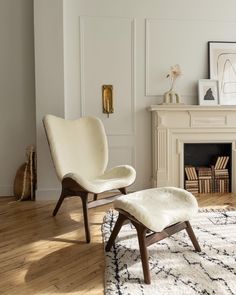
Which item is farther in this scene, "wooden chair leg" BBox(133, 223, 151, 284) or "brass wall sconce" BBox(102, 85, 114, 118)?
"brass wall sconce" BBox(102, 85, 114, 118)

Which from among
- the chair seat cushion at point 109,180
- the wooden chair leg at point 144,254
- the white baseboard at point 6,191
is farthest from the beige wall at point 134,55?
the wooden chair leg at point 144,254

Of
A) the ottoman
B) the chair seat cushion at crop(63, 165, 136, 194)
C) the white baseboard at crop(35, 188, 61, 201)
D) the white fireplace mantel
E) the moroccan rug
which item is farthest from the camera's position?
the white fireplace mantel

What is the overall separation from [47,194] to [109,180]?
1126mm

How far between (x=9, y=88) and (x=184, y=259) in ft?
9.52

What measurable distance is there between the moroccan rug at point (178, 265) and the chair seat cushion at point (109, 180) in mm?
366

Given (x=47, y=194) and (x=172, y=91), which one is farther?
(x=172, y=91)

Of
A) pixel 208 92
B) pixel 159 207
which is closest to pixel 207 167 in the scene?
pixel 208 92

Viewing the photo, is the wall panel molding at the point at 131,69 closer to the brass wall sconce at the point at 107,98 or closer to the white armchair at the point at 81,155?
the brass wall sconce at the point at 107,98

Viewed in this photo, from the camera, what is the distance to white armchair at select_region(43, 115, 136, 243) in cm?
289

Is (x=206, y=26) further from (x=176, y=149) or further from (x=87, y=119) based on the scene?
(x=87, y=119)

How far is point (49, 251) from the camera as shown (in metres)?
2.28

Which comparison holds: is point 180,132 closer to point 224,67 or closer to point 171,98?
point 171,98

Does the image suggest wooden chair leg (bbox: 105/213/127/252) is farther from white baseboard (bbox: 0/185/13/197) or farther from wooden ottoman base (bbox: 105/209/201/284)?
white baseboard (bbox: 0/185/13/197)

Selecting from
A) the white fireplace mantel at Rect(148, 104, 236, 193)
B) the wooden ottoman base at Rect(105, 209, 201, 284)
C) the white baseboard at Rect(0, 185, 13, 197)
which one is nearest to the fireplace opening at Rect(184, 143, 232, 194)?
the white fireplace mantel at Rect(148, 104, 236, 193)
